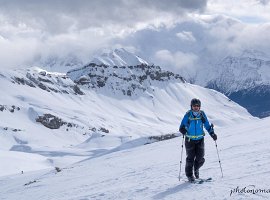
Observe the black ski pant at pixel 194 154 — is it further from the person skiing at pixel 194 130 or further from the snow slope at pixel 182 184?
the snow slope at pixel 182 184

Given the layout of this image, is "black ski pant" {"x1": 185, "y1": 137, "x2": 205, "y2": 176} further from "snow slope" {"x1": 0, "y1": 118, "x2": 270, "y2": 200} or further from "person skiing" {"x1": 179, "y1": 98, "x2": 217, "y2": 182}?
"snow slope" {"x1": 0, "y1": 118, "x2": 270, "y2": 200}

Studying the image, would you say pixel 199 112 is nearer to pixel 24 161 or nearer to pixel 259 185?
pixel 259 185

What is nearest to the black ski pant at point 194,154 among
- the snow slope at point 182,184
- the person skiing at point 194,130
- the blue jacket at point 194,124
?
the person skiing at point 194,130

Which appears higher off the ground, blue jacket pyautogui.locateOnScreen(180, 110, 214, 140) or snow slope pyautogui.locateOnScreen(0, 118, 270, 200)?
blue jacket pyautogui.locateOnScreen(180, 110, 214, 140)

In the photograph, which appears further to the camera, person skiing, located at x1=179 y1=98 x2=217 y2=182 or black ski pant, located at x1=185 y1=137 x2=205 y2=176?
black ski pant, located at x1=185 y1=137 x2=205 y2=176

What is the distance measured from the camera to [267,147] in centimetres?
2278

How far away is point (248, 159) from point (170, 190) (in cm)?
564

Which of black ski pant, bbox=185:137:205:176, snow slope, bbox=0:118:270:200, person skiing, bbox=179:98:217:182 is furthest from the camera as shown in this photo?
black ski pant, bbox=185:137:205:176

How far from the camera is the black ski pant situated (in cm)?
1692

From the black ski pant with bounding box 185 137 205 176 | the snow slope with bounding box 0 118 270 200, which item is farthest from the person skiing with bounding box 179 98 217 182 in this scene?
the snow slope with bounding box 0 118 270 200

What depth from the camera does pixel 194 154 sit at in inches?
675

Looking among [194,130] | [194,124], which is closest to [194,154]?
[194,130]

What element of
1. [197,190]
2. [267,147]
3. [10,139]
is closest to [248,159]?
Result: [267,147]

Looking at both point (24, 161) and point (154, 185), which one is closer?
point (154, 185)
